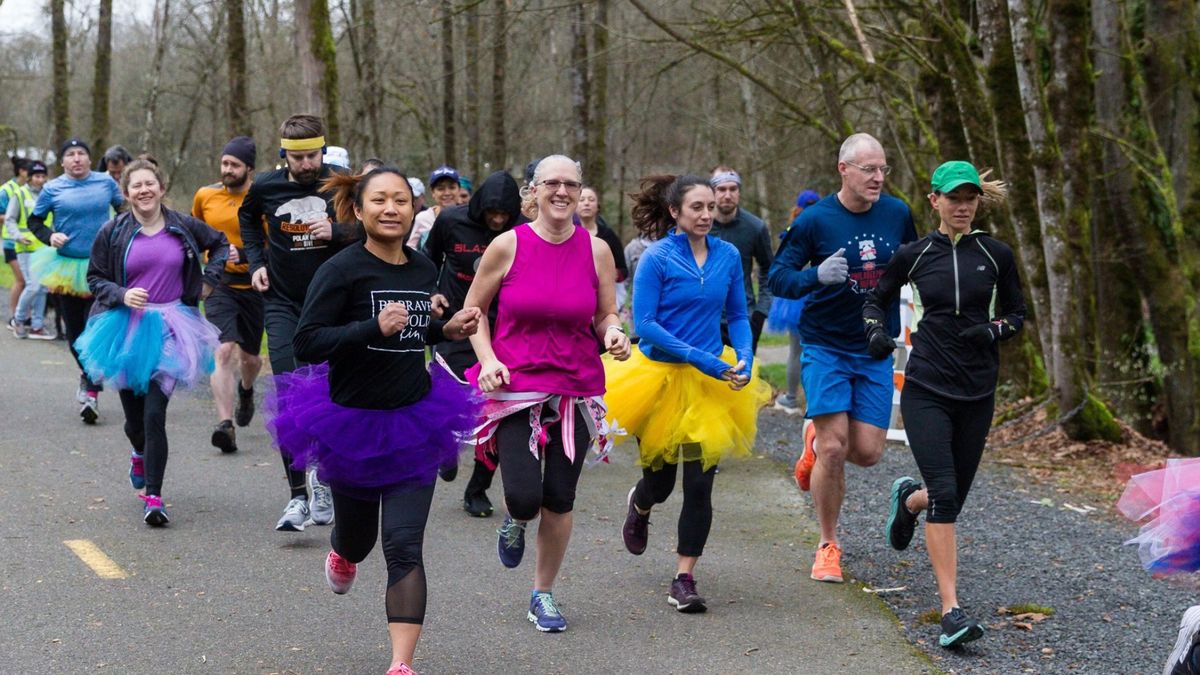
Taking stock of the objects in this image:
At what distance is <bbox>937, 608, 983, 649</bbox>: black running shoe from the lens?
5598mm

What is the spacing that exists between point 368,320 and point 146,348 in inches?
129

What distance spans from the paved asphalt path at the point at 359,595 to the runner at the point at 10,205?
822 cm

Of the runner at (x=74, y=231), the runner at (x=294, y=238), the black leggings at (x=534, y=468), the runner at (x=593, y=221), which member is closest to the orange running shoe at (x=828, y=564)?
the black leggings at (x=534, y=468)

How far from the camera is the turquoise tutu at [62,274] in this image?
11.2m

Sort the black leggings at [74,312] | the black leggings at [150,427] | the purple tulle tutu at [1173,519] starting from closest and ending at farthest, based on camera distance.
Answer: the purple tulle tutu at [1173,519], the black leggings at [150,427], the black leggings at [74,312]

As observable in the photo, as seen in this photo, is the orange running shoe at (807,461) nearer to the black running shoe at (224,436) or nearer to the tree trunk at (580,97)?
the black running shoe at (224,436)

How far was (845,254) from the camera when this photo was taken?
6871 millimetres

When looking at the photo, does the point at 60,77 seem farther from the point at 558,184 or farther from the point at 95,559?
the point at 558,184

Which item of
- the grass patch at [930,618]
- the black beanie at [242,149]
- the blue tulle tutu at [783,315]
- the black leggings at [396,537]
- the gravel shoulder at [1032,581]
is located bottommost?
the gravel shoulder at [1032,581]

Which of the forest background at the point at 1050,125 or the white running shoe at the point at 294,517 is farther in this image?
the forest background at the point at 1050,125

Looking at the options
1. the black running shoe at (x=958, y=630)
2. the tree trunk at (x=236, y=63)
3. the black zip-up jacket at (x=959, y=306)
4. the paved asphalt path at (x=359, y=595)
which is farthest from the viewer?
the tree trunk at (x=236, y=63)

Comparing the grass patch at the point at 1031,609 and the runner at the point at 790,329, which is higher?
the runner at the point at 790,329

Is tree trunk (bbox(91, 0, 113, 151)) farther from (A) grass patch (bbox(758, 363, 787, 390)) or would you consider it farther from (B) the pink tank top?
(B) the pink tank top

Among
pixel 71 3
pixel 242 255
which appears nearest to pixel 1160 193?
pixel 242 255
